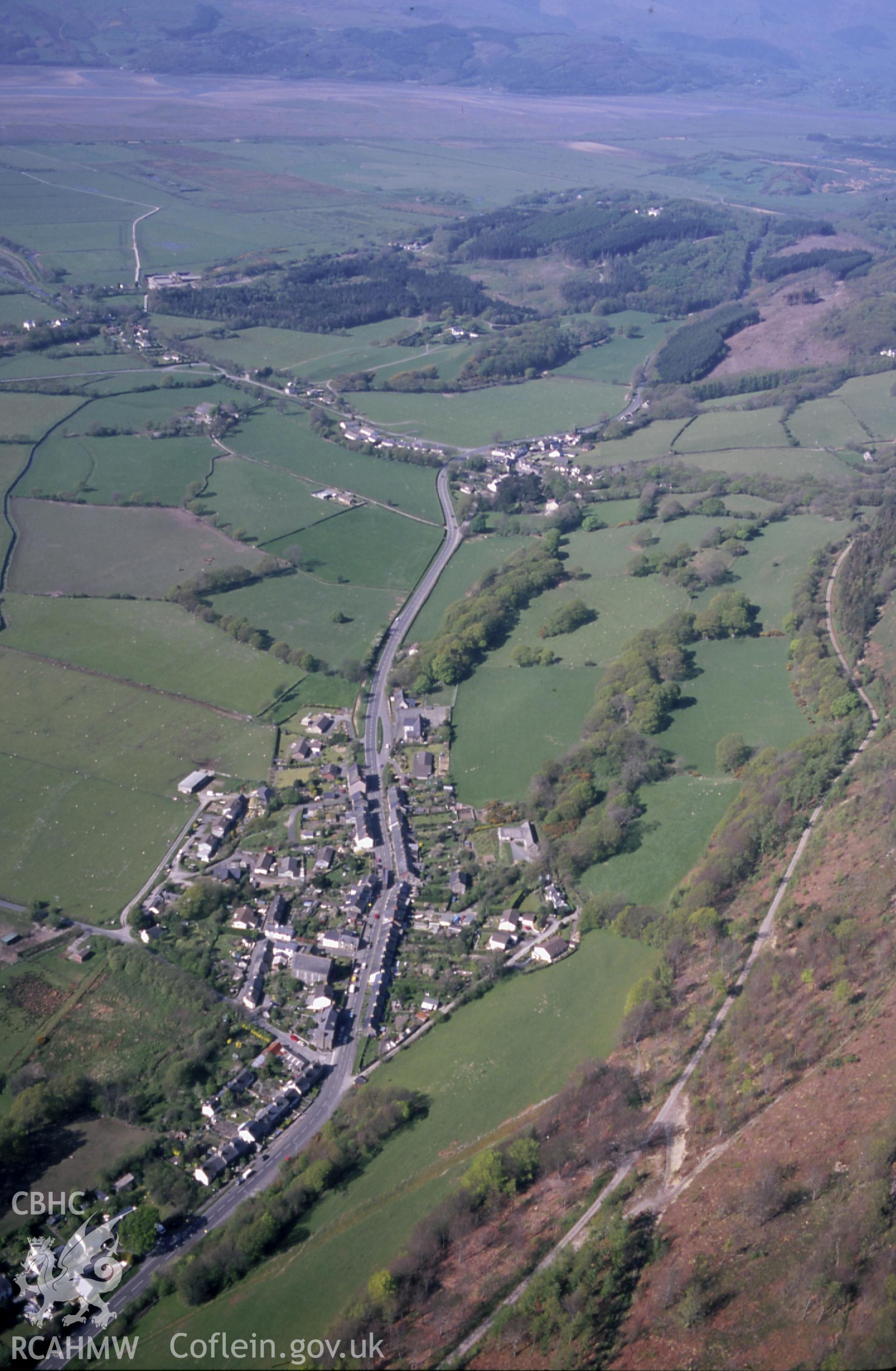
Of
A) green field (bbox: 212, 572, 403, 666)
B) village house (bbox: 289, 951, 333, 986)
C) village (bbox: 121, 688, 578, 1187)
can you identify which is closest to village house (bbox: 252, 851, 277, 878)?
village (bbox: 121, 688, 578, 1187)

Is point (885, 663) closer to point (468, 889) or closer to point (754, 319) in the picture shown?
point (468, 889)

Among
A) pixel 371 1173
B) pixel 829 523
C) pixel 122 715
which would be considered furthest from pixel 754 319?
pixel 371 1173

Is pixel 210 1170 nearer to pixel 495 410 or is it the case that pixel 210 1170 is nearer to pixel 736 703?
pixel 736 703

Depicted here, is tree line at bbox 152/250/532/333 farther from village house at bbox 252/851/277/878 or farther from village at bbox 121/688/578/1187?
village house at bbox 252/851/277/878

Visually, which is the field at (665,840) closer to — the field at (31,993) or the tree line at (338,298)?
the field at (31,993)

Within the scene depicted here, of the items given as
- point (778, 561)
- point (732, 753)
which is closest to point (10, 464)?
point (778, 561)

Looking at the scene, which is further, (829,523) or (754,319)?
(754,319)
